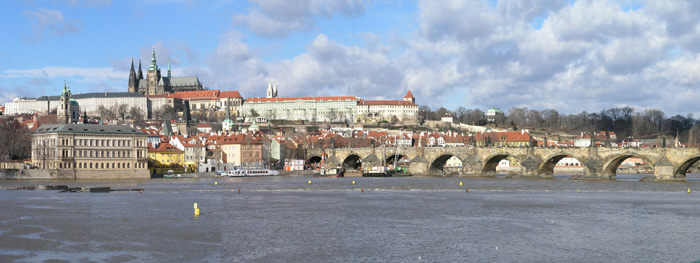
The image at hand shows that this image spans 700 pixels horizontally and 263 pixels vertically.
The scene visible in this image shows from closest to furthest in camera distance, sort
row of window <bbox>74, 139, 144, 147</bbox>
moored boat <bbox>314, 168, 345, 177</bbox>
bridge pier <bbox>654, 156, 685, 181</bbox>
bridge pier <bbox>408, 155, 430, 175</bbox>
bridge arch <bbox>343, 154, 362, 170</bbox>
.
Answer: bridge pier <bbox>654, 156, 685, 181</bbox> → row of window <bbox>74, 139, 144, 147</bbox> → moored boat <bbox>314, 168, 345, 177</bbox> → bridge pier <bbox>408, 155, 430, 175</bbox> → bridge arch <bbox>343, 154, 362, 170</bbox>

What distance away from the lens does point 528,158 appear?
78500 mm

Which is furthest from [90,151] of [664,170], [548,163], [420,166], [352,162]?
[664,170]

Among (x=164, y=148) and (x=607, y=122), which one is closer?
(x=164, y=148)

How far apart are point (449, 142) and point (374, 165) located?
120ft

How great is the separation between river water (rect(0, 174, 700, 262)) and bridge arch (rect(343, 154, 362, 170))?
161 ft

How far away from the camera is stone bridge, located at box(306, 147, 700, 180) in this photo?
2699 inches

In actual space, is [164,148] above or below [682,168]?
above

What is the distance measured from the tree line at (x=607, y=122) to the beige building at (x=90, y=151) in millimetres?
101871

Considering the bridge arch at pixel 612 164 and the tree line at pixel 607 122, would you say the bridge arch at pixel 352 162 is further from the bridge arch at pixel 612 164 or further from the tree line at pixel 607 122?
the tree line at pixel 607 122

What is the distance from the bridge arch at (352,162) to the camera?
99387 mm

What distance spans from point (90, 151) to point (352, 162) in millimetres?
34242

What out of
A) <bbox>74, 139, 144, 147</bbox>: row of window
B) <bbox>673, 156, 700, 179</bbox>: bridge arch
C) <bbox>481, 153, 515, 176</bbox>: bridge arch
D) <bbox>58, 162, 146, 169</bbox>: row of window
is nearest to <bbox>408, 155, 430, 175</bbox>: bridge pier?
<bbox>481, 153, 515, 176</bbox>: bridge arch

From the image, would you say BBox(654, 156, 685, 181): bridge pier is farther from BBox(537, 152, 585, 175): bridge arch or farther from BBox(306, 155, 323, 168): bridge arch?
BBox(306, 155, 323, 168): bridge arch

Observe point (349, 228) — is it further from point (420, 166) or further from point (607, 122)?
point (607, 122)
